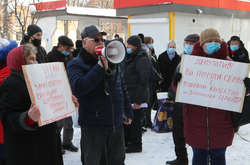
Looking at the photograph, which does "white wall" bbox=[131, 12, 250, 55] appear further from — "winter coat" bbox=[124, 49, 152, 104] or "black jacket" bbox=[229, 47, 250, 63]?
"winter coat" bbox=[124, 49, 152, 104]

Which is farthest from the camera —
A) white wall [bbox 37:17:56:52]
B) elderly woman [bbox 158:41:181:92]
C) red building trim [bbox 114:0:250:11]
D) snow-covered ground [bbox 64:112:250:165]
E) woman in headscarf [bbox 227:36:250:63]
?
white wall [bbox 37:17:56:52]

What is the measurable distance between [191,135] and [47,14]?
1514 cm

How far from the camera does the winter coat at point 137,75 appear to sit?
521 cm

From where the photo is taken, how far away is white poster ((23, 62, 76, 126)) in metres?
2.32

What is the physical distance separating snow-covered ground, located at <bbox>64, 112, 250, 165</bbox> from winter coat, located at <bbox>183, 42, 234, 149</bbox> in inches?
69.3

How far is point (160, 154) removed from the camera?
205 inches

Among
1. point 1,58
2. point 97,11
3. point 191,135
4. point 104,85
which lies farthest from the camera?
point 97,11

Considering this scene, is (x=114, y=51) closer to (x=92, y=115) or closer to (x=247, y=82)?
(x=92, y=115)

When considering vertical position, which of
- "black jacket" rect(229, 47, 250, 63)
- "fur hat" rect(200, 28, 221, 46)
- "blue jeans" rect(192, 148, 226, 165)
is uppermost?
"fur hat" rect(200, 28, 221, 46)

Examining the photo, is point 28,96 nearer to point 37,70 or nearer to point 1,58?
point 37,70

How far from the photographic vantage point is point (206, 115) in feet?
10.1

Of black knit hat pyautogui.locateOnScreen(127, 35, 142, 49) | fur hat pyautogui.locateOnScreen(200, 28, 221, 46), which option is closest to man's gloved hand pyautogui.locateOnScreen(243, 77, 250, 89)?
fur hat pyautogui.locateOnScreen(200, 28, 221, 46)

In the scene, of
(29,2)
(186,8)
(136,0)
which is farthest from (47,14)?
(186,8)

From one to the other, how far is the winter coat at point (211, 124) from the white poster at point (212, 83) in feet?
0.32
